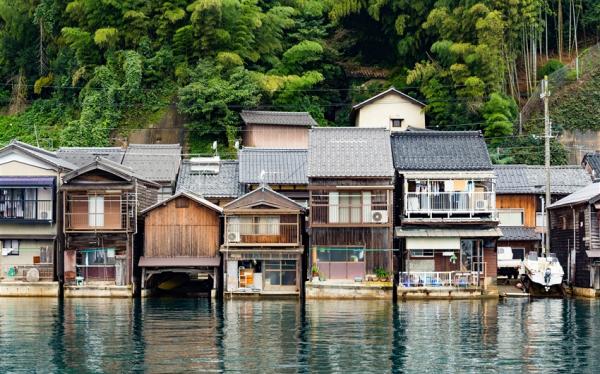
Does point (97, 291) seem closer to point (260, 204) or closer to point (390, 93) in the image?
point (260, 204)

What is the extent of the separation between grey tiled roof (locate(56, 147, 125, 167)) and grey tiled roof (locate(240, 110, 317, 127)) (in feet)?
27.4

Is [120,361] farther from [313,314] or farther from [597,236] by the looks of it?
[597,236]

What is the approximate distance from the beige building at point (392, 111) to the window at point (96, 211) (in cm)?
2197

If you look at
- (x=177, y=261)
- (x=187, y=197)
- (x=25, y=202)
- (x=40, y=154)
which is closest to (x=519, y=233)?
(x=187, y=197)

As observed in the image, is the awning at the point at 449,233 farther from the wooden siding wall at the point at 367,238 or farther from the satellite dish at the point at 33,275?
the satellite dish at the point at 33,275

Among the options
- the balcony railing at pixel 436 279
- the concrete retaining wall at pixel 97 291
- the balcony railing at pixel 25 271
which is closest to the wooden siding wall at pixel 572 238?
the balcony railing at pixel 436 279

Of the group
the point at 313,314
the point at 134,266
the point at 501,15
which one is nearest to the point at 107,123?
the point at 134,266

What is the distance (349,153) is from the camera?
50625mm

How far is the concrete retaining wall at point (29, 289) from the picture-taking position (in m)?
50.1

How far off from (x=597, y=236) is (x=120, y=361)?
27.4 m

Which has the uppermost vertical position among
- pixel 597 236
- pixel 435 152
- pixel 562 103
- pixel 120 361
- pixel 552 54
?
pixel 552 54

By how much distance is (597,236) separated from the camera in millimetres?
50250

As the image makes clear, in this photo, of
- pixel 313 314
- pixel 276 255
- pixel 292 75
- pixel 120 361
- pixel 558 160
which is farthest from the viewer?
pixel 292 75

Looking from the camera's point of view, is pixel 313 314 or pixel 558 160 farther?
pixel 558 160
